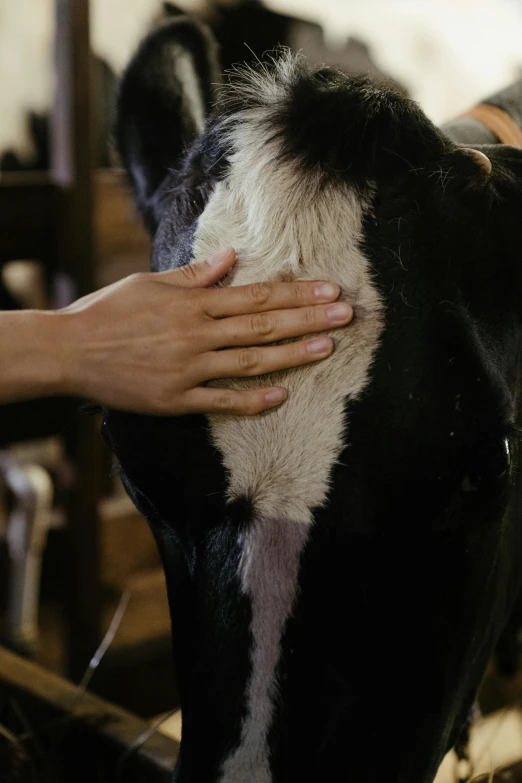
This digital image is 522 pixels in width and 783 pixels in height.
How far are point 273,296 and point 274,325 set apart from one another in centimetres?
2

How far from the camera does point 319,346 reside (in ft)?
1.89

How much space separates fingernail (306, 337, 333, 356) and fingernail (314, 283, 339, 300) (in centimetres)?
3

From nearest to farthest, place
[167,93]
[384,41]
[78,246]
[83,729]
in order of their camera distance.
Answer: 1. [83,729]
2. [167,93]
3. [78,246]
4. [384,41]

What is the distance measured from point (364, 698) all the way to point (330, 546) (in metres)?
0.11

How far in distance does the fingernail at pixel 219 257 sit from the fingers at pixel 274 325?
44mm

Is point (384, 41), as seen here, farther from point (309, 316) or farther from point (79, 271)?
point (309, 316)

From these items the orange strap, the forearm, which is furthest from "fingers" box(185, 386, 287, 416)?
the orange strap

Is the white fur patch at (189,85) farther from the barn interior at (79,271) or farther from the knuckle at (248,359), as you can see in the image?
the knuckle at (248,359)

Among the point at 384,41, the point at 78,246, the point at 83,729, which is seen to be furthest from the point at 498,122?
the point at 384,41

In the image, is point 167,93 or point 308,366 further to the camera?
point 167,93

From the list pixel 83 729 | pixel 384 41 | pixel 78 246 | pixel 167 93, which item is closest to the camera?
Result: pixel 83 729

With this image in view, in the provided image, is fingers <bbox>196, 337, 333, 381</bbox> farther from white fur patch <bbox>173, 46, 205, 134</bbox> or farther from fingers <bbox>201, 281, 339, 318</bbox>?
white fur patch <bbox>173, 46, 205, 134</bbox>

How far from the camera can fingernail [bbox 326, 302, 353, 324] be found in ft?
1.89

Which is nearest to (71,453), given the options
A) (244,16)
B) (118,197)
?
(118,197)
